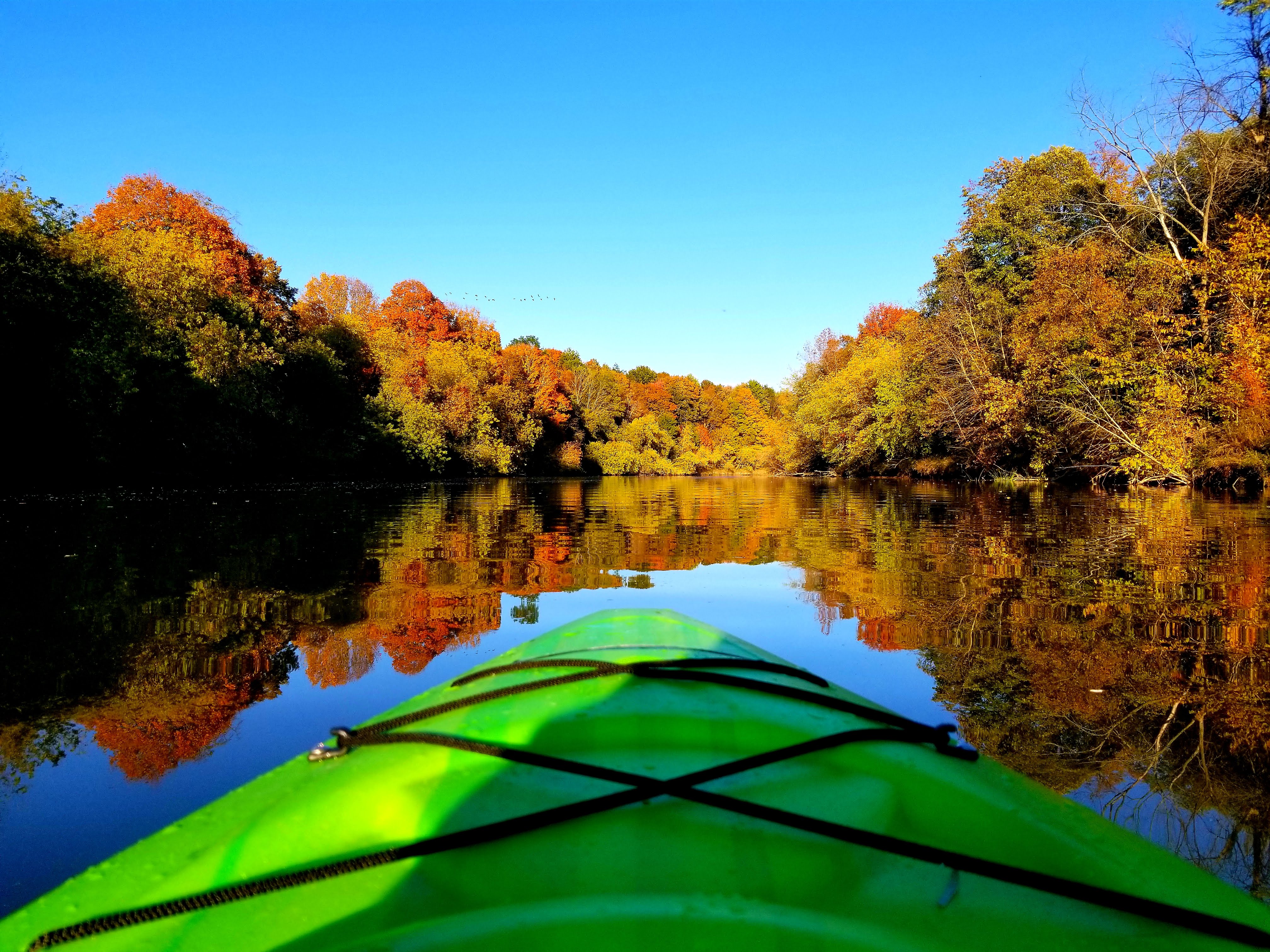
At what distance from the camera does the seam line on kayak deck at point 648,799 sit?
1.09m

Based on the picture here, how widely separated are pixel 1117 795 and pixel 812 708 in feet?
4.09

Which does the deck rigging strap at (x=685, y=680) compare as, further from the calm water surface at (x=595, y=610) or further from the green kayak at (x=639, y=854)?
the calm water surface at (x=595, y=610)

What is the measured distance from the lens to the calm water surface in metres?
2.39

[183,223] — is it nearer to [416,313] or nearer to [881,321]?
[416,313]

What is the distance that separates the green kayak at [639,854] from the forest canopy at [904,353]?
17831 mm

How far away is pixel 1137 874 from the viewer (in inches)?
49.0

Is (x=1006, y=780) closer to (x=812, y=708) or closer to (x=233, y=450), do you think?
(x=812, y=708)

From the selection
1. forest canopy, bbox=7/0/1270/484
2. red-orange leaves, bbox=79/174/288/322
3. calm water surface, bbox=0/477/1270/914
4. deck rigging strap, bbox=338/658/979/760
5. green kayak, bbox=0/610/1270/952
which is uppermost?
red-orange leaves, bbox=79/174/288/322

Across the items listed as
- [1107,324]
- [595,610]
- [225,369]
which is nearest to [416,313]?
[225,369]

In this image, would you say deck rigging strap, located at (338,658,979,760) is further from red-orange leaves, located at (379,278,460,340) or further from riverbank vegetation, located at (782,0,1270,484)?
red-orange leaves, located at (379,278,460,340)

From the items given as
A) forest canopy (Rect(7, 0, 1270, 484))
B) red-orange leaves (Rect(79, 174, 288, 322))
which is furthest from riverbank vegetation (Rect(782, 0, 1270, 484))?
red-orange leaves (Rect(79, 174, 288, 322))

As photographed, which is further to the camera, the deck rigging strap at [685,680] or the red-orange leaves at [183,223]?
the red-orange leaves at [183,223]

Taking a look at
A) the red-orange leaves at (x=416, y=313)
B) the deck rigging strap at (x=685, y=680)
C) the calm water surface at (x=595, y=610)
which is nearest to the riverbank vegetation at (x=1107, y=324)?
the calm water surface at (x=595, y=610)

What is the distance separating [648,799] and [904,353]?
98.2 ft
